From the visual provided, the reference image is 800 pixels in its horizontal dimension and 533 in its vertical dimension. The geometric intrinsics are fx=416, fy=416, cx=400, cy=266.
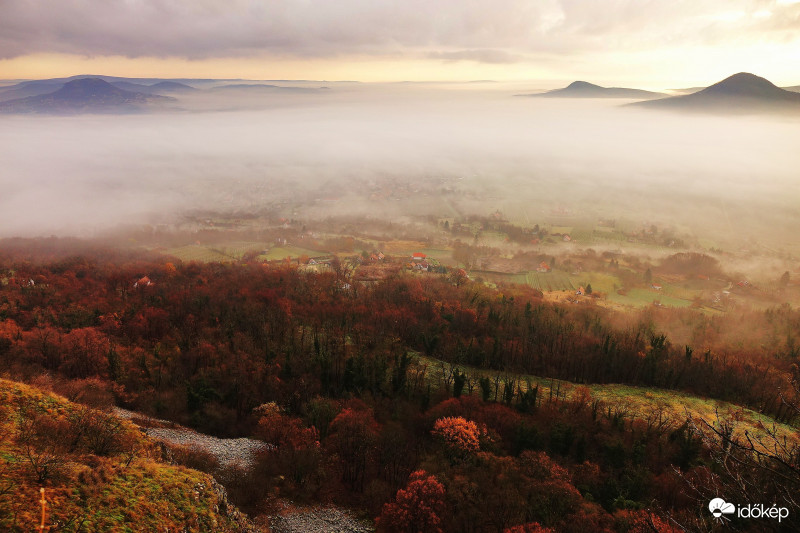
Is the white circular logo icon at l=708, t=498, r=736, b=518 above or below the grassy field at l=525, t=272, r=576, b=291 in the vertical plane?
Answer: above

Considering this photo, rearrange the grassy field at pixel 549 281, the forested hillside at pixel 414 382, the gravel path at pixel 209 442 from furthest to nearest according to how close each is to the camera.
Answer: the grassy field at pixel 549 281, the gravel path at pixel 209 442, the forested hillside at pixel 414 382

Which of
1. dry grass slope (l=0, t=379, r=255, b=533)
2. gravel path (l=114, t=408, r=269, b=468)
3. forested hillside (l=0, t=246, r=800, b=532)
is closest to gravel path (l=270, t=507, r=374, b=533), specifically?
forested hillside (l=0, t=246, r=800, b=532)

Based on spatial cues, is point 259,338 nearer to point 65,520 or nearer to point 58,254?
point 65,520

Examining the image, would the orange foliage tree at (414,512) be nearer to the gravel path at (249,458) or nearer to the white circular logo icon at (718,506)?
the gravel path at (249,458)

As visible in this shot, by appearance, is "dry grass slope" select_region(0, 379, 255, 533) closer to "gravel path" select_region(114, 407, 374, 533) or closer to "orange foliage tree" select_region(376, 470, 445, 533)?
"gravel path" select_region(114, 407, 374, 533)

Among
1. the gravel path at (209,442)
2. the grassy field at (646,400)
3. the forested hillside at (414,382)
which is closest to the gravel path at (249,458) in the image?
the gravel path at (209,442)

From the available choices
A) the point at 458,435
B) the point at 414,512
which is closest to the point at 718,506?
the point at 414,512
